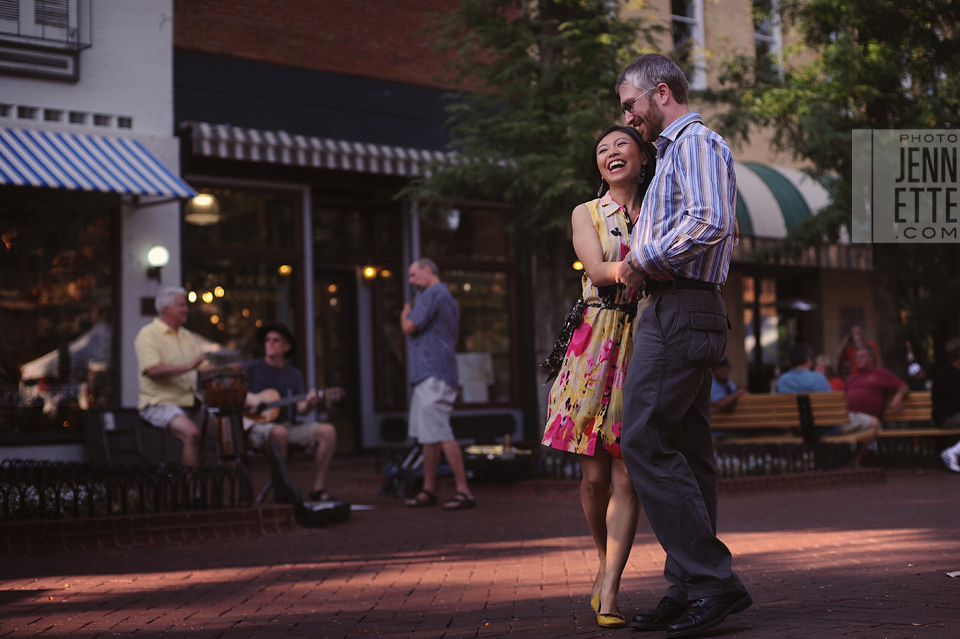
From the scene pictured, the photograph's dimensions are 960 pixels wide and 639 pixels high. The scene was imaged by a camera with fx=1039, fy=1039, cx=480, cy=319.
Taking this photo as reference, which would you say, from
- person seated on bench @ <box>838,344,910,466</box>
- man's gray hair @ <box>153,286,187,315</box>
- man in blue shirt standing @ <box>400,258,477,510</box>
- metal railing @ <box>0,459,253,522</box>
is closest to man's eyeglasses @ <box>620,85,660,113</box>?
metal railing @ <box>0,459,253,522</box>

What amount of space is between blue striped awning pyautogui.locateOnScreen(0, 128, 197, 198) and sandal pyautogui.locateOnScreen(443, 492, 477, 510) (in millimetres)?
4068

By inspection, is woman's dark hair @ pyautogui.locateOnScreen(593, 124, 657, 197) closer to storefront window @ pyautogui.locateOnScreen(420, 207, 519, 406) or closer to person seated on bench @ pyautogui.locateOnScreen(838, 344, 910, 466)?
person seated on bench @ pyautogui.locateOnScreen(838, 344, 910, 466)

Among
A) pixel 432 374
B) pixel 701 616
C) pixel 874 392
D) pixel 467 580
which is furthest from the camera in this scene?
pixel 874 392

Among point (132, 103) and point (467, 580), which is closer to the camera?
point (467, 580)

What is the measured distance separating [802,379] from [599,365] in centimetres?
835

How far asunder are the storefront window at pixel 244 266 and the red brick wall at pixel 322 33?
171cm

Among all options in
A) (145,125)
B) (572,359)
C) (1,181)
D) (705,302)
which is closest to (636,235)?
(705,302)

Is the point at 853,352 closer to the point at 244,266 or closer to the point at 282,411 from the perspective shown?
the point at 282,411

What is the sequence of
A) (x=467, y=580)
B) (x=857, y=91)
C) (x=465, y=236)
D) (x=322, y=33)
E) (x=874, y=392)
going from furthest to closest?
(x=465, y=236), (x=857, y=91), (x=322, y=33), (x=874, y=392), (x=467, y=580)

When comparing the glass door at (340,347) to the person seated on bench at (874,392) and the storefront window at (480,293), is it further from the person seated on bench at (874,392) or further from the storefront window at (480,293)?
the person seated on bench at (874,392)

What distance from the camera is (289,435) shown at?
28.3ft

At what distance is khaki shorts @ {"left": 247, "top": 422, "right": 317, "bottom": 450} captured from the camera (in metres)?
8.44

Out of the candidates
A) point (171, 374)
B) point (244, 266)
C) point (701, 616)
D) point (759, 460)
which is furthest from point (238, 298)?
point (701, 616)

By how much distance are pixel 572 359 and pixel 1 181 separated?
22.9 feet
